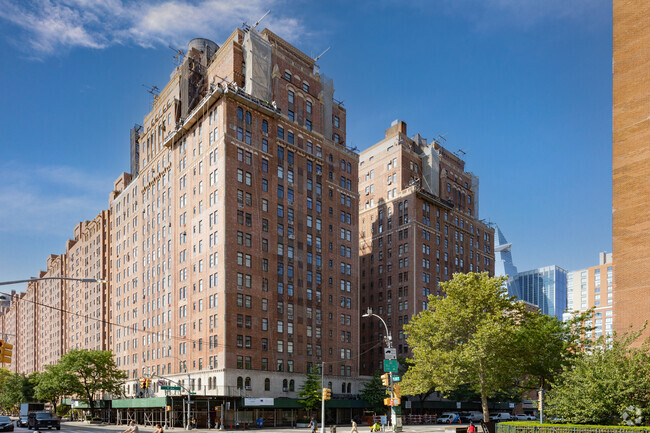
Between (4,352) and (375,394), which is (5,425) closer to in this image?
(4,352)

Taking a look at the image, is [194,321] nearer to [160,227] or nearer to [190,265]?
[190,265]

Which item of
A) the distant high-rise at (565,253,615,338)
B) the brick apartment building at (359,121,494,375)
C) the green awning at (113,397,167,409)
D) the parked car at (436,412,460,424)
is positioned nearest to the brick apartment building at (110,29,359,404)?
the green awning at (113,397,167,409)

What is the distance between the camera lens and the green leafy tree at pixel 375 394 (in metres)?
82.9

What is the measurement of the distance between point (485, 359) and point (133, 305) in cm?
7337

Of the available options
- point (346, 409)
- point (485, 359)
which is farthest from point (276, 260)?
point (485, 359)

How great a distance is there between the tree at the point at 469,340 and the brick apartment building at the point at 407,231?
5377 cm

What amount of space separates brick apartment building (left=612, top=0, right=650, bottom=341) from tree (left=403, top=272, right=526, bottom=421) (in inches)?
411

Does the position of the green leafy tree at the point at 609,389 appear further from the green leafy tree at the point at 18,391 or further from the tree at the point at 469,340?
the green leafy tree at the point at 18,391

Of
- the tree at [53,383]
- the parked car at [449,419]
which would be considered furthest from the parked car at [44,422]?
the parked car at [449,419]

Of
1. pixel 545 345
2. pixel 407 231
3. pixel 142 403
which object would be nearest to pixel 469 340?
pixel 545 345

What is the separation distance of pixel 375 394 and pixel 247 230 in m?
31.1

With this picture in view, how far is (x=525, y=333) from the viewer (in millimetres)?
49500

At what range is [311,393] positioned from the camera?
242 feet

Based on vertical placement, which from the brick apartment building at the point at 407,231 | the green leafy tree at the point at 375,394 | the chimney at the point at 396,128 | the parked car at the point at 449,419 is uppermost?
the chimney at the point at 396,128
